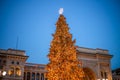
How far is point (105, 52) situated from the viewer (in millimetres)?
60781

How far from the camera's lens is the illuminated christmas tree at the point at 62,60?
78.7ft

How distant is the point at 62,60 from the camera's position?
24.6m

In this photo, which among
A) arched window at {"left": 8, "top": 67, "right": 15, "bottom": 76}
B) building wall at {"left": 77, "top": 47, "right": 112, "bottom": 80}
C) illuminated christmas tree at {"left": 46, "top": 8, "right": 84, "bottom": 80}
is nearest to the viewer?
illuminated christmas tree at {"left": 46, "top": 8, "right": 84, "bottom": 80}

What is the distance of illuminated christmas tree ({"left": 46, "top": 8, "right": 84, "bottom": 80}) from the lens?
2398 cm

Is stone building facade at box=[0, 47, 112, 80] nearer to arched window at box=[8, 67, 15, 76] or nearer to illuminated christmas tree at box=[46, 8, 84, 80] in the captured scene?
arched window at box=[8, 67, 15, 76]

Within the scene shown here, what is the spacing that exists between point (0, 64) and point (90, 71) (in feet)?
84.5

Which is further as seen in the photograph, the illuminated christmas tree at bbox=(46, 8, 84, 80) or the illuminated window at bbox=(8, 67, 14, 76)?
the illuminated window at bbox=(8, 67, 14, 76)

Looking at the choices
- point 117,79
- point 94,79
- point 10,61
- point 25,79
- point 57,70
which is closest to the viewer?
point 57,70

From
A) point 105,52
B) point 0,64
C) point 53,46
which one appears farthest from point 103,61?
point 53,46

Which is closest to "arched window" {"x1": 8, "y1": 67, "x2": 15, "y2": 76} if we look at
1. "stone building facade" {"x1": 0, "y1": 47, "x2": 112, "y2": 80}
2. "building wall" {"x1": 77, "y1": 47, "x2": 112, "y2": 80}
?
"stone building facade" {"x1": 0, "y1": 47, "x2": 112, "y2": 80}

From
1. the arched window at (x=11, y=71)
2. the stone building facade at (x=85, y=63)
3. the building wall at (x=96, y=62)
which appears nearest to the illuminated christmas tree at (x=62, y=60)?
the building wall at (x=96, y=62)

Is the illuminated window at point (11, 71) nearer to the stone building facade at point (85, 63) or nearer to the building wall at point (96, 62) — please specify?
the stone building facade at point (85, 63)

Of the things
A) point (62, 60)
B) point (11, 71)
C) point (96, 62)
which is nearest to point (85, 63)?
point (96, 62)

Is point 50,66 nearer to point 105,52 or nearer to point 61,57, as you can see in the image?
point 61,57
